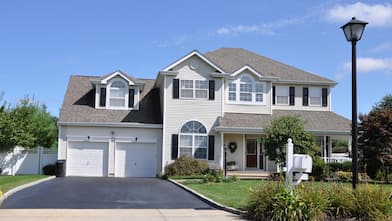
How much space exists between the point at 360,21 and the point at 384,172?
49.1ft

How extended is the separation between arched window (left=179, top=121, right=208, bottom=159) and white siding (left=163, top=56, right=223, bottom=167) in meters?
0.34

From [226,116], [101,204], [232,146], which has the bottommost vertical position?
[101,204]

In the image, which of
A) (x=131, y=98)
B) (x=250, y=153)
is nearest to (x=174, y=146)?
(x=131, y=98)

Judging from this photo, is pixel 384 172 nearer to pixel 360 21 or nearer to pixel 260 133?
pixel 260 133

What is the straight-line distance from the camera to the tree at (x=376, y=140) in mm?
24203

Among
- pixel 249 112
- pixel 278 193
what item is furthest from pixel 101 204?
pixel 249 112

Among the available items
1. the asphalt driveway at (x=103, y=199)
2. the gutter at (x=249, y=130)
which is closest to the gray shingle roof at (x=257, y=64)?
the gutter at (x=249, y=130)

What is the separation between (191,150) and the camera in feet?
97.2

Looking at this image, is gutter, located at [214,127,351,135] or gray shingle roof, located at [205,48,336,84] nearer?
gutter, located at [214,127,351,135]

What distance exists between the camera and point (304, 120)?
101ft

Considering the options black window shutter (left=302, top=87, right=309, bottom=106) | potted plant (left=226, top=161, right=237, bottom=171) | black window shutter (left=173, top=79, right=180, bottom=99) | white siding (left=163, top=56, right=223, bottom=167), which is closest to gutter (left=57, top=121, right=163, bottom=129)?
white siding (left=163, top=56, right=223, bottom=167)

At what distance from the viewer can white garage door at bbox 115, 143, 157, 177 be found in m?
30.1

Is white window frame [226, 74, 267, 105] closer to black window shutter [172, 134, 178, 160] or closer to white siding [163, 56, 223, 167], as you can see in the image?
white siding [163, 56, 223, 167]

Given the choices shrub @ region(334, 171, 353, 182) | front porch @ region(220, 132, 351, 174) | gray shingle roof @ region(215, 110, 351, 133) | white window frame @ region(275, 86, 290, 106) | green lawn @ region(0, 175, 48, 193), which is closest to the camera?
green lawn @ region(0, 175, 48, 193)
